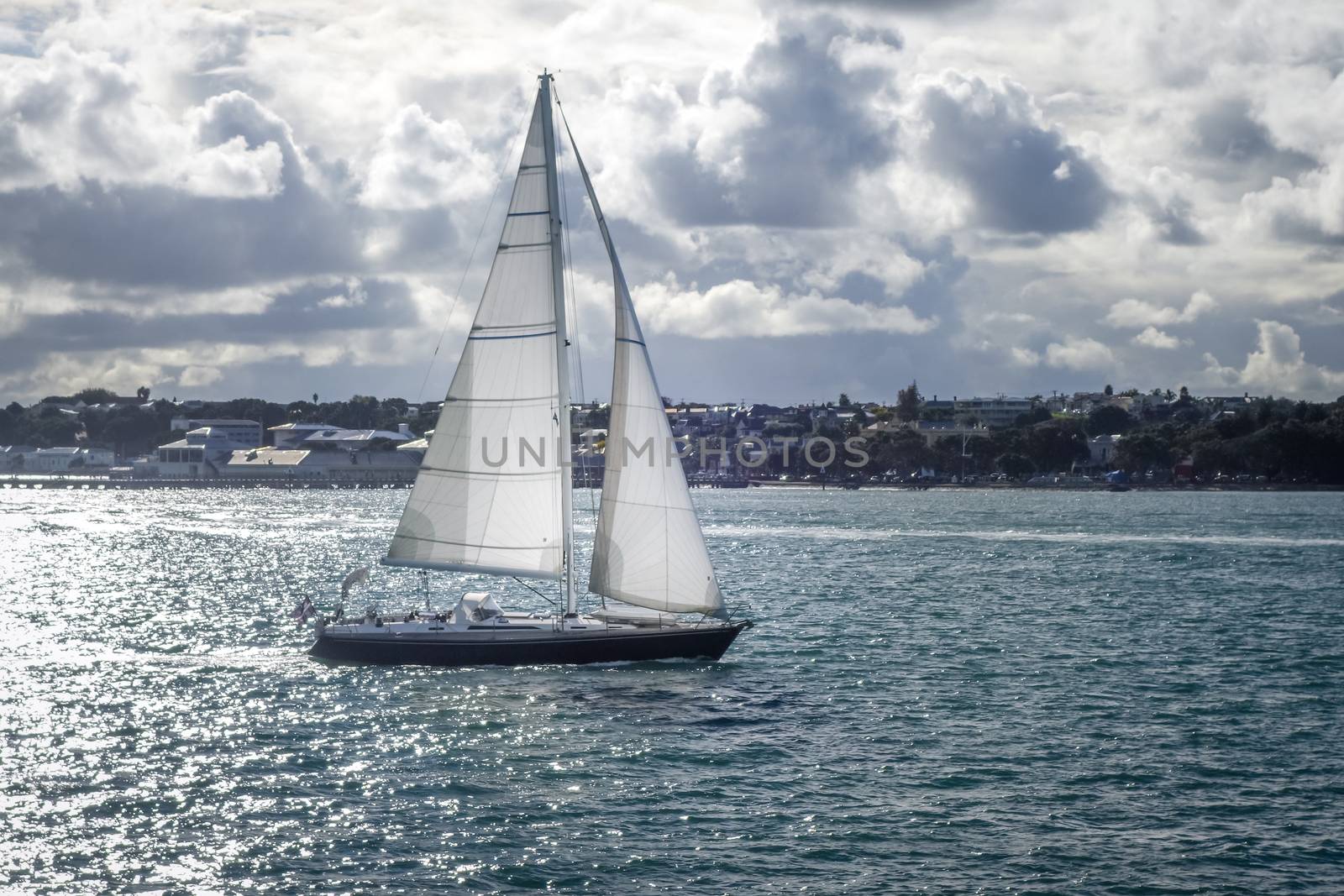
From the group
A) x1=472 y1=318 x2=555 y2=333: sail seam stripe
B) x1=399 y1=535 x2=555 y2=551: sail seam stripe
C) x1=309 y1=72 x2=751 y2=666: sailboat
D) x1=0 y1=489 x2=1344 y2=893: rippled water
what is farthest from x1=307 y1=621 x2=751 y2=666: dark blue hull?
x1=472 y1=318 x2=555 y2=333: sail seam stripe

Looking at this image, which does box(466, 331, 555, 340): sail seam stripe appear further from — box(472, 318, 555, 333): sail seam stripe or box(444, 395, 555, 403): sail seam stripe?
box(444, 395, 555, 403): sail seam stripe

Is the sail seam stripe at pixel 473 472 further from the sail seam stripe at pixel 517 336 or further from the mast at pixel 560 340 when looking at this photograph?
the sail seam stripe at pixel 517 336

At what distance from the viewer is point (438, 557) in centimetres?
3991

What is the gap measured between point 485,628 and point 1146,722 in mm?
17579

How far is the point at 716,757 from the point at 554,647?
9.44m

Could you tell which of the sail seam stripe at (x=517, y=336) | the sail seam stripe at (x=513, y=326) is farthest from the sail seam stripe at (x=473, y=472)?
the sail seam stripe at (x=513, y=326)

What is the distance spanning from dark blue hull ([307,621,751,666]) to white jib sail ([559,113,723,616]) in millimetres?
922

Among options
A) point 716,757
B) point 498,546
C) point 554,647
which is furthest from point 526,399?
point 716,757

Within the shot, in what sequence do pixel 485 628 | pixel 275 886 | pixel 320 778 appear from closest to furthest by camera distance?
pixel 275 886 < pixel 320 778 < pixel 485 628

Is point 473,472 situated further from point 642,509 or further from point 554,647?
point 554,647

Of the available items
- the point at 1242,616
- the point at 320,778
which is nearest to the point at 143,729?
the point at 320,778

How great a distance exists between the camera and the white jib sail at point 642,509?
37938 millimetres

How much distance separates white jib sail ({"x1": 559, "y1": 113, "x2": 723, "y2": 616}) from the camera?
37.9m

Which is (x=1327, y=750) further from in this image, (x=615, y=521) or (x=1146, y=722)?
(x=615, y=521)
